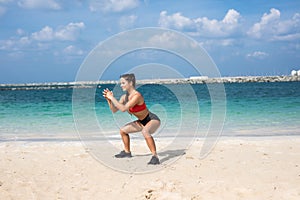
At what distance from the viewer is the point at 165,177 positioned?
6215 mm

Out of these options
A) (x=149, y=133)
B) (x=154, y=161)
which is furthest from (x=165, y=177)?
(x=149, y=133)

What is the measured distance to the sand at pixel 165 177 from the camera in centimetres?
550

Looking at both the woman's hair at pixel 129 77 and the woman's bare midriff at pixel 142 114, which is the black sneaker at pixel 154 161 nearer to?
the woman's bare midriff at pixel 142 114

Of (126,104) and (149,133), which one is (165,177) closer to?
(149,133)

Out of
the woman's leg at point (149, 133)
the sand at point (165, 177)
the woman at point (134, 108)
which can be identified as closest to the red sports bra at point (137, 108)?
the woman at point (134, 108)

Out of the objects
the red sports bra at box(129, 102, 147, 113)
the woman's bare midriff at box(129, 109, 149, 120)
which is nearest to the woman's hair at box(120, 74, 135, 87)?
the red sports bra at box(129, 102, 147, 113)

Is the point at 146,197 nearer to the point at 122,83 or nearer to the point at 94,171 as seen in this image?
the point at 94,171

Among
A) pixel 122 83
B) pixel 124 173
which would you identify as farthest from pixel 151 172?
pixel 122 83

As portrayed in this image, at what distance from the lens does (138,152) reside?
8562 millimetres

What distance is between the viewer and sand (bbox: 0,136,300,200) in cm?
550

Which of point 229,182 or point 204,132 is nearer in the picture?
point 229,182

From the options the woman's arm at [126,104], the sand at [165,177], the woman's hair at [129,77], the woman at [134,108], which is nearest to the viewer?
the sand at [165,177]

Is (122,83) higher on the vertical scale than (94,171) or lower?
higher

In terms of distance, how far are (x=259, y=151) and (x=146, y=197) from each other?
384cm
